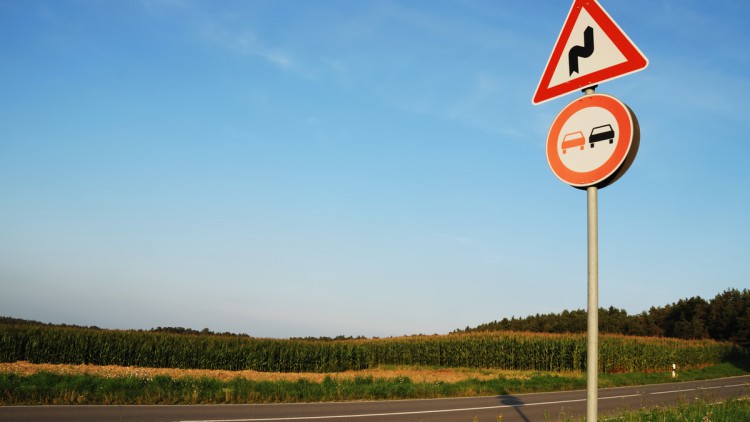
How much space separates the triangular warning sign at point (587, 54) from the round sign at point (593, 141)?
260 mm

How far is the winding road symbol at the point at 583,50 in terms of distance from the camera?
4105 millimetres

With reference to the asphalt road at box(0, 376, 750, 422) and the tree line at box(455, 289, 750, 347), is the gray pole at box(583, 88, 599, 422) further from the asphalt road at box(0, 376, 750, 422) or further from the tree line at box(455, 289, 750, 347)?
the tree line at box(455, 289, 750, 347)

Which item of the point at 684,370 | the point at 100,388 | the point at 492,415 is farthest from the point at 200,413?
the point at 684,370

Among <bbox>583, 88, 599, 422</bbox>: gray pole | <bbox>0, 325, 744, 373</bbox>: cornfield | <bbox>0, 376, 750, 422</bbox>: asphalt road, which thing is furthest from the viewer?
<bbox>0, 325, 744, 373</bbox>: cornfield

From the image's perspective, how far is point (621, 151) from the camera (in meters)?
3.59

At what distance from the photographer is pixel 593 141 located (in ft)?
12.5

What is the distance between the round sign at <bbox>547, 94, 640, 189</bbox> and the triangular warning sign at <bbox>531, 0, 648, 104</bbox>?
0.26 metres

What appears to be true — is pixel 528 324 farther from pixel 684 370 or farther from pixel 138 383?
pixel 138 383

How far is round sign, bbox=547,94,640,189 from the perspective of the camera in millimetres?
3592

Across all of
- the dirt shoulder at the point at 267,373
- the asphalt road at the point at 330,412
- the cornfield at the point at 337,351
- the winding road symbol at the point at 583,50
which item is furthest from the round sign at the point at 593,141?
the cornfield at the point at 337,351

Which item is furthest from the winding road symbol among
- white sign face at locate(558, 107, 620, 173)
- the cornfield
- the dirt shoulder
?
the cornfield

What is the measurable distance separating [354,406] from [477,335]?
93.9 feet

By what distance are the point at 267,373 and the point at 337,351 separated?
9.40 metres

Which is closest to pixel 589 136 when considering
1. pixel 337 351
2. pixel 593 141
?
pixel 593 141
